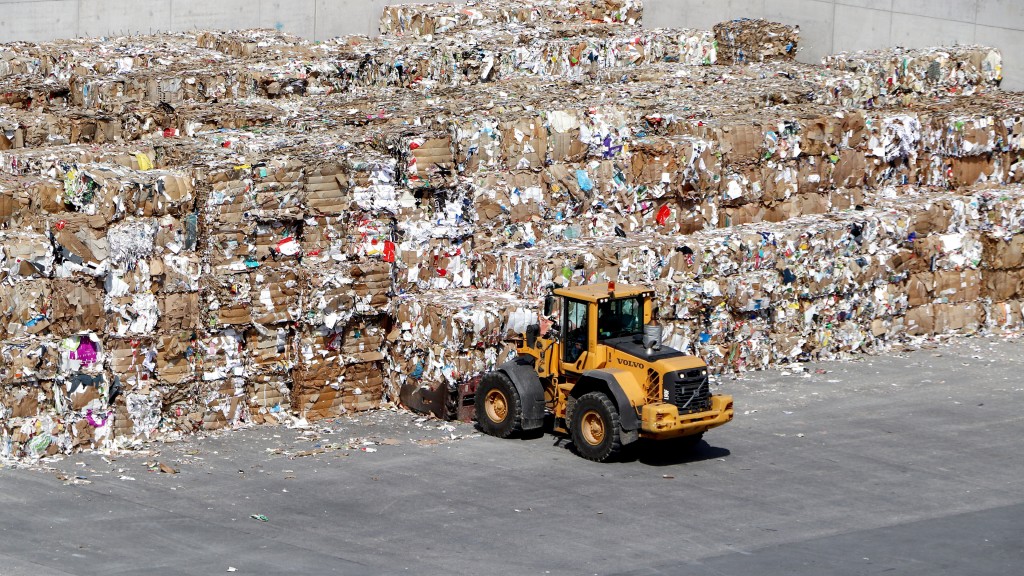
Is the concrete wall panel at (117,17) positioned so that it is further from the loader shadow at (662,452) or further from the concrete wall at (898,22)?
the loader shadow at (662,452)

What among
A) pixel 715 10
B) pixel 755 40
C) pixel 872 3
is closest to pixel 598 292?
pixel 755 40

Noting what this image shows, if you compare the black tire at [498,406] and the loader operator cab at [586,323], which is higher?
the loader operator cab at [586,323]

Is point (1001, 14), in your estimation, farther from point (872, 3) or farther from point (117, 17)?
point (117, 17)

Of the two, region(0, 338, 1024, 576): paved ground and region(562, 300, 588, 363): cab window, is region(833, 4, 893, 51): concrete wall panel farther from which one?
region(562, 300, 588, 363): cab window

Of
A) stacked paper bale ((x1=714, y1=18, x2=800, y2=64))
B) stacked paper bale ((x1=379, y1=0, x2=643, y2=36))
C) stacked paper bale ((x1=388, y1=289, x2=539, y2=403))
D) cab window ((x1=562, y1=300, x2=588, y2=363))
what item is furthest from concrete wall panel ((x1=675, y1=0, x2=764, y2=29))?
cab window ((x1=562, y1=300, x2=588, y2=363))

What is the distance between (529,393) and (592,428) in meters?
0.79

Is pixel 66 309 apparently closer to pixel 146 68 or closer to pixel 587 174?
pixel 587 174

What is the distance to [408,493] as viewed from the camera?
43.2ft

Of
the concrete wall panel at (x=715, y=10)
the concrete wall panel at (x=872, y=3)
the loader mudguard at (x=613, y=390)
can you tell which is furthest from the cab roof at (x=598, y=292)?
the concrete wall panel at (x=715, y=10)

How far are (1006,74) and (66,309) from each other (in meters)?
15.3

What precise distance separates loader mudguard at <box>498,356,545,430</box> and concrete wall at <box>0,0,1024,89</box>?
12.0m

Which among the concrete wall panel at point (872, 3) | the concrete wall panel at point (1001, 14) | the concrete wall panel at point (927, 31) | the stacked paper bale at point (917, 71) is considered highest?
the concrete wall panel at point (872, 3)

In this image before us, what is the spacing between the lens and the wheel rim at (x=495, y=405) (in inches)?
589

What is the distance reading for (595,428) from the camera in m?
14.2
